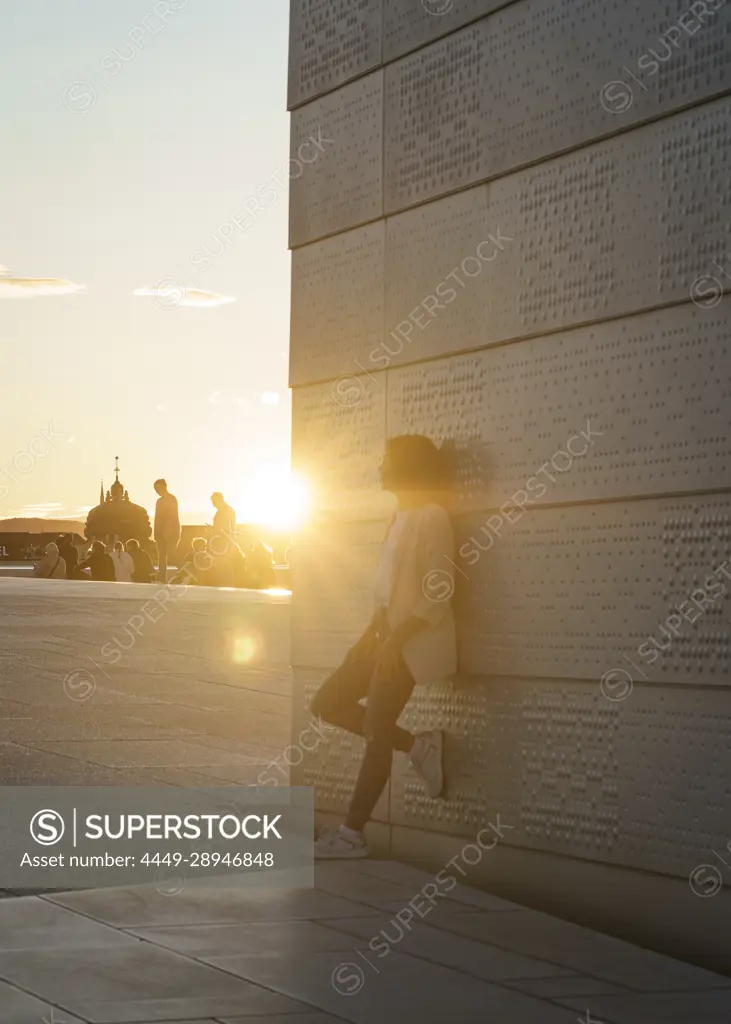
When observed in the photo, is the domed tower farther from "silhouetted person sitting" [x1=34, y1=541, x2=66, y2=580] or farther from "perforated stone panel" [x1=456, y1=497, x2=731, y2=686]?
"perforated stone panel" [x1=456, y1=497, x2=731, y2=686]

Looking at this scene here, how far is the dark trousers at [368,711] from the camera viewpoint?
23.9 feet

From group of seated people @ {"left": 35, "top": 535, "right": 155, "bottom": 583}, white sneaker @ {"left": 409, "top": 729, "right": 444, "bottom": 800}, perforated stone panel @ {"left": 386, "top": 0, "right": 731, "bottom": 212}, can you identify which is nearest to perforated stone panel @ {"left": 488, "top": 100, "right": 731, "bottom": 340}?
perforated stone panel @ {"left": 386, "top": 0, "right": 731, "bottom": 212}

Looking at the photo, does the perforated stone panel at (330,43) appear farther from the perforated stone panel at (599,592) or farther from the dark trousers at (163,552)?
the dark trousers at (163,552)

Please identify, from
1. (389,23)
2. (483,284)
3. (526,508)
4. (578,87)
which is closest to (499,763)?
(526,508)

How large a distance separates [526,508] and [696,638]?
Answer: 1.25 metres

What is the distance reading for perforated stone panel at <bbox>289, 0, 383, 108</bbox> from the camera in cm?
812

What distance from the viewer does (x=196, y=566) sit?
29719 millimetres

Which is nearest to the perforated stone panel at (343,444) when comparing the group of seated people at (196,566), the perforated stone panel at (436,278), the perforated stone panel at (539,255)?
the perforated stone panel at (539,255)

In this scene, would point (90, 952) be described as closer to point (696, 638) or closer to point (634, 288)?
point (696, 638)

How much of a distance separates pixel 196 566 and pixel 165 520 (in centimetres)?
297

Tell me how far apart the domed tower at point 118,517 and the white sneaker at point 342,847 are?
141 meters

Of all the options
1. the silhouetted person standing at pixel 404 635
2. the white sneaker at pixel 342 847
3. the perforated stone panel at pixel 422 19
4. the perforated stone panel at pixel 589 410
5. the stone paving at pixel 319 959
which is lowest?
the stone paving at pixel 319 959

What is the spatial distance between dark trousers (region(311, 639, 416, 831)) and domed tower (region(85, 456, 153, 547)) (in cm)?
14082

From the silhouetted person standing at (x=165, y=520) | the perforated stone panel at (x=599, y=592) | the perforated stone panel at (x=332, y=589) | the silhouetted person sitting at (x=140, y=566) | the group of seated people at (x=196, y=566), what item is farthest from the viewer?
the silhouetted person sitting at (x=140, y=566)
